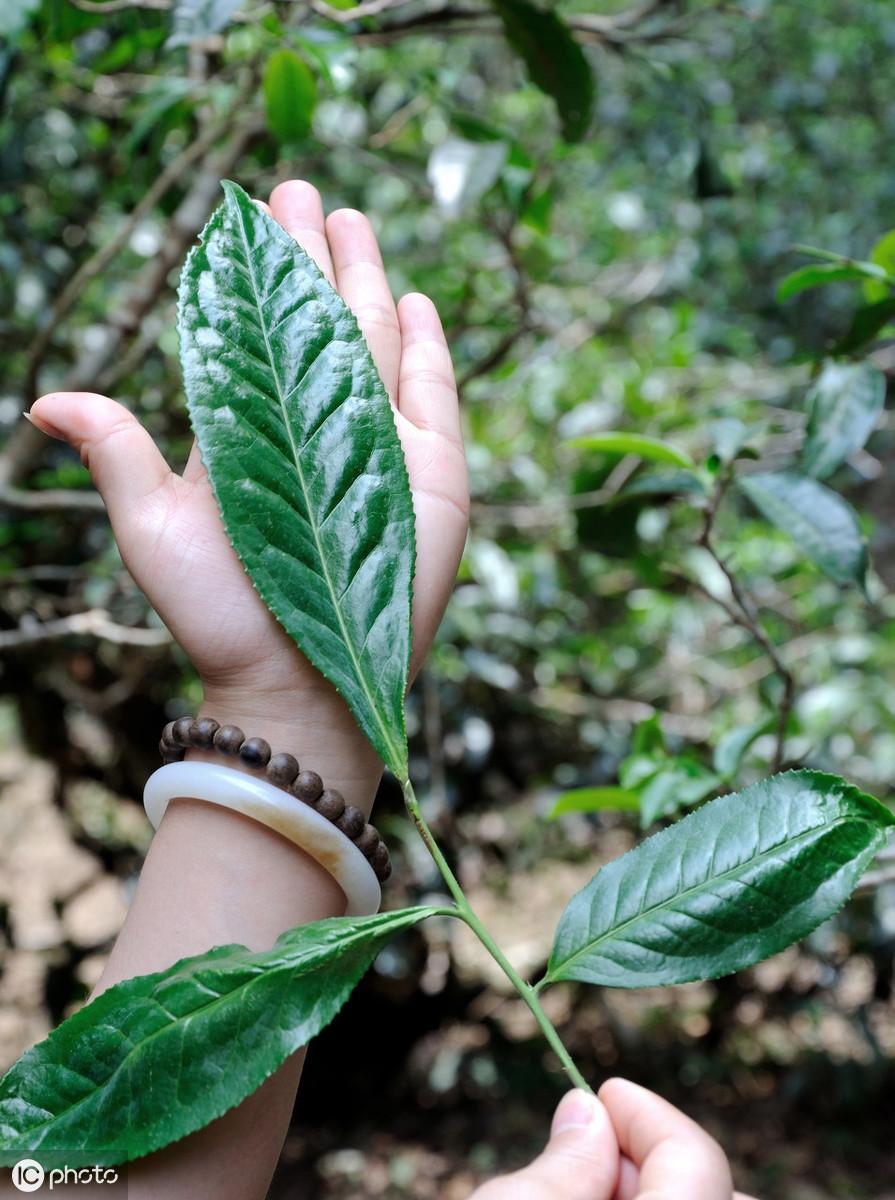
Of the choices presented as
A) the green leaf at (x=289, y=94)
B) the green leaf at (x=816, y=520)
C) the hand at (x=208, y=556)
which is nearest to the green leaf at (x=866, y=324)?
the green leaf at (x=816, y=520)

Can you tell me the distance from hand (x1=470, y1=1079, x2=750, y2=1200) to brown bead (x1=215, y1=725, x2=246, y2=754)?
275mm

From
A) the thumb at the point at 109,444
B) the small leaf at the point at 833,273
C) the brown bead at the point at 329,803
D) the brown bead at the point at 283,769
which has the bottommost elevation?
the brown bead at the point at 329,803

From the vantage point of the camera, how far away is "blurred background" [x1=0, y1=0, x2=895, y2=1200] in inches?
49.6

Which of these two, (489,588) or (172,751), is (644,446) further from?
(489,588)

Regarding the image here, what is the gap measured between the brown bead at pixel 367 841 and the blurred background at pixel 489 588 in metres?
0.39

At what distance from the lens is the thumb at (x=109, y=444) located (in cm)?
63

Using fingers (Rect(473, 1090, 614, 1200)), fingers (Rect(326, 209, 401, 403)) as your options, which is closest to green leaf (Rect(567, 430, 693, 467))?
fingers (Rect(326, 209, 401, 403))

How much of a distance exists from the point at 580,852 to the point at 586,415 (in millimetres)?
904

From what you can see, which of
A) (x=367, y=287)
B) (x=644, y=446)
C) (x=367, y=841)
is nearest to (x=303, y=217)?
(x=367, y=287)

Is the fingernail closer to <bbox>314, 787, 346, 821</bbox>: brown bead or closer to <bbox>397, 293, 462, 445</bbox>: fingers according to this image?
<bbox>314, 787, 346, 821</bbox>: brown bead

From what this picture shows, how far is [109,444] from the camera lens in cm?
64

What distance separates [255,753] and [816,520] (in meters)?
0.59

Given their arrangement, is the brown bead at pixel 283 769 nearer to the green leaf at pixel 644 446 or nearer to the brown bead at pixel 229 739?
the brown bead at pixel 229 739

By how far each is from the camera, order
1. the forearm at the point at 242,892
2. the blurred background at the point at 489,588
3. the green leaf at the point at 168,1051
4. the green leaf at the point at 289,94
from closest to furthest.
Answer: the green leaf at the point at 168,1051, the forearm at the point at 242,892, the green leaf at the point at 289,94, the blurred background at the point at 489,588
